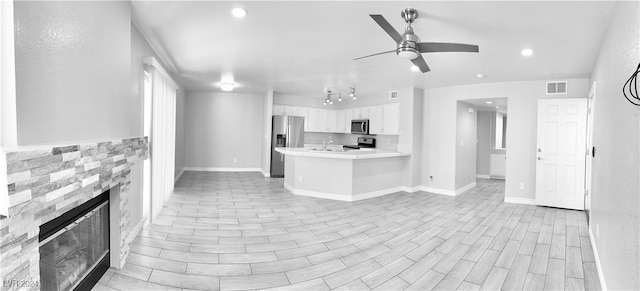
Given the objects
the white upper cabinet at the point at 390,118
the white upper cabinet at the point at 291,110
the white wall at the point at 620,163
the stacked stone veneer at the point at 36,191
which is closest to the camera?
the stacked stone veneer at the point at 36,191

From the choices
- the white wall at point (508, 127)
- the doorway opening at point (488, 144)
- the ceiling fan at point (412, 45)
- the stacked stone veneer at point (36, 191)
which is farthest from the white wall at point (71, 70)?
the doorway opening at point (488, 144)

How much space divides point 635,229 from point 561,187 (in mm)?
4155

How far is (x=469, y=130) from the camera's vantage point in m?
6.46

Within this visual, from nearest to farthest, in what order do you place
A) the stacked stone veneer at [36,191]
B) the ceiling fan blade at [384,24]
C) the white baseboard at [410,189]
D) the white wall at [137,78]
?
1. the stacked stone veneer at [36,191]
2. the ceiling fan blade at [384,24]
3. the white wall at [137,78]
4. the white baseboard at [410,189]

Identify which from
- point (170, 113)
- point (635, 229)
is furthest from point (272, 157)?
point (635, 229)

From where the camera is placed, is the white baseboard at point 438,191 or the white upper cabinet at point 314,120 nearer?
the white baseboard at point 438,191

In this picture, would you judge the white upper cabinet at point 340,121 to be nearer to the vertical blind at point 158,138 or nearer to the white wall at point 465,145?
the white wall at point 465,145

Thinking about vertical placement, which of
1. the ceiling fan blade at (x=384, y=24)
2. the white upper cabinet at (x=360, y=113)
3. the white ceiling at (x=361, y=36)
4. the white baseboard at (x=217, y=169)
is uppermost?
the white ceiling at (x=361, y=36)

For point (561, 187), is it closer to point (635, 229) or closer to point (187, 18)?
point (635, 229)

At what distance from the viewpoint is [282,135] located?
7438 mm

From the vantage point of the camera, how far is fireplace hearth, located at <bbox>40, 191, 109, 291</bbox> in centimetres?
157

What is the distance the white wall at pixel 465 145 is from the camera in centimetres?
600

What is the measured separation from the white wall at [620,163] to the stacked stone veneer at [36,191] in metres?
2.80

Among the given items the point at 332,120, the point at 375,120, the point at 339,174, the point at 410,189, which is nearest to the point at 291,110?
the point at 332,120
